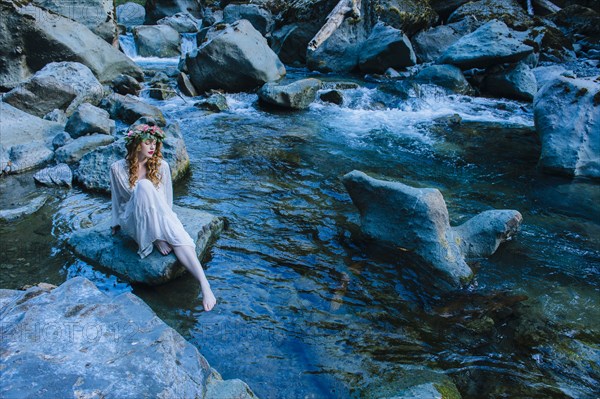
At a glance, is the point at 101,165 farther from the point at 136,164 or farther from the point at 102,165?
the point at 136,164

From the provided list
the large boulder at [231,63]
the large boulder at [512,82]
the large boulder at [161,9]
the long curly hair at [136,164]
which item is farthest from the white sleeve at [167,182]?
the large boulder at [161,9]

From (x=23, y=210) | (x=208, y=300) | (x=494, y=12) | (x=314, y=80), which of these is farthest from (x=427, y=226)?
(x=494, y=12)

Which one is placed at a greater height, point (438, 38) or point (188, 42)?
point (438, 38)

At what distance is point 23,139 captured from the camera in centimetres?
837

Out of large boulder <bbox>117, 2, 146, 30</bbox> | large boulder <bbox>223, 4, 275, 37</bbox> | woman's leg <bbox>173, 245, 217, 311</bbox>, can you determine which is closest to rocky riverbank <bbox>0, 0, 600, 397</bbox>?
large boulder <bbox>223, 4, 275, 37</bbox>

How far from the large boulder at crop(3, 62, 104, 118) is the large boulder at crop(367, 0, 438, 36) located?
1175 centimetres

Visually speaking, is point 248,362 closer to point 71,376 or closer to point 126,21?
point 71,376

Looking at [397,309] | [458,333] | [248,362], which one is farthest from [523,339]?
[248,362]

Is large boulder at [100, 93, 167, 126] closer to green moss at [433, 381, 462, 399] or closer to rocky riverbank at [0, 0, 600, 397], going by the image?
rocky riverbank at [0, 0, 600, 397]

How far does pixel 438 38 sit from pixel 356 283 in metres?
16.6

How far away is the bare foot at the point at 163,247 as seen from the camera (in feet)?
14.6

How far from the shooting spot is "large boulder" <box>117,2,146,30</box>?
31.8 metres

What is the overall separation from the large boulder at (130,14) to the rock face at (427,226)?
31638mm

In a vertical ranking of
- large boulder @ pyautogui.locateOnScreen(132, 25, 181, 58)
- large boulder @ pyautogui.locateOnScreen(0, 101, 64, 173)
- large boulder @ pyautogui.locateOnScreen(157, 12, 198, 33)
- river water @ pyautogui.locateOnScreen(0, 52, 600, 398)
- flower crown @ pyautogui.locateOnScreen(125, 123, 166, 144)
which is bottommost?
river water @ pyautogui.locateOnScreen(0, 52, 600, 398)
